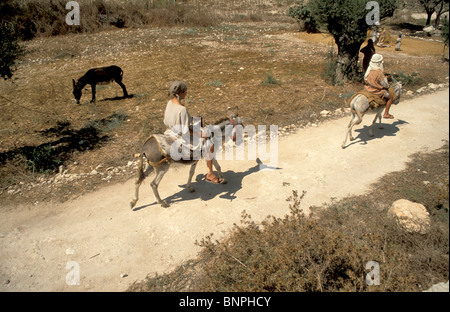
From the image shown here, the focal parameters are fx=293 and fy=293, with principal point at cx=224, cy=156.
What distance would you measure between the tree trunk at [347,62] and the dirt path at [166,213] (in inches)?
183

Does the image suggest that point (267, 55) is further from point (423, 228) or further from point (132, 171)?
point (423, 228)

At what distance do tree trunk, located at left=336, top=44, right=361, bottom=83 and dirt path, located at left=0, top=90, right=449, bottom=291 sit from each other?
4.64m

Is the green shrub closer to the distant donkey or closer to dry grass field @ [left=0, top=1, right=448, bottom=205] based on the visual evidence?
dry grass field @ [left=0, top=1, right=448, bottom=205]

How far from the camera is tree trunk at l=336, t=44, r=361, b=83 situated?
1227 centimetres

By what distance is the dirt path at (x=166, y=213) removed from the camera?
5.12 meters

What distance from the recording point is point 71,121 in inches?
410

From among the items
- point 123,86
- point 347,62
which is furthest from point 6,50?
point 347,62

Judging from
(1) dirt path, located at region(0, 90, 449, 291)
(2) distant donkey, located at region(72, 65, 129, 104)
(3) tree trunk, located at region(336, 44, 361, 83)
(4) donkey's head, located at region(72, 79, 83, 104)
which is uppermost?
(3) tree trunk, located at region(336, 44, 361, 83)

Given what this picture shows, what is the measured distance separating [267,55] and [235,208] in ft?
45.1

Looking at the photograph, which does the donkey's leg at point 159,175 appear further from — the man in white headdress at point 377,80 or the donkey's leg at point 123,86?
the donkey's leg at point 123,86

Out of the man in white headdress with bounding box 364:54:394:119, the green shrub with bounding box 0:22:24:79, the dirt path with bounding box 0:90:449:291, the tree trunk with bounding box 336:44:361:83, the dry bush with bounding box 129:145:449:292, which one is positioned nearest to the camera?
the dry bush with bounding box 129:145:449:292

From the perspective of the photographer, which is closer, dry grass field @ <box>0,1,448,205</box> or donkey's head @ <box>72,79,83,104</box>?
dry grass field @ <box>0,1,448,205</box>

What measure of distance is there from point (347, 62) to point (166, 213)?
10301mm

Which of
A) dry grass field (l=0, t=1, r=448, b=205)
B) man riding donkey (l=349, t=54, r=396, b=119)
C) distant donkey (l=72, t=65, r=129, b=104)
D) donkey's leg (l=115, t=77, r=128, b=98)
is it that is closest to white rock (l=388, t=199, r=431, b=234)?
man riding donkey (l=349, t=54, r=396, b=119)
